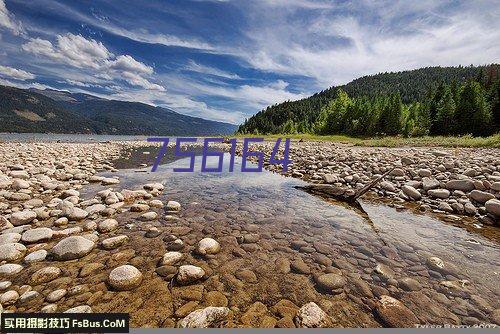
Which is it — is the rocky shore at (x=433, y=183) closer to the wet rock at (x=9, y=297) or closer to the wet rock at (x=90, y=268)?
the wet rock at (x=90, y=268)

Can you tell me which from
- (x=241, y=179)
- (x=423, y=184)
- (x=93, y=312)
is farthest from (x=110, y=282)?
(x=423, y=184)

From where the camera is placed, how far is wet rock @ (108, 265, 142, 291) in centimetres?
350

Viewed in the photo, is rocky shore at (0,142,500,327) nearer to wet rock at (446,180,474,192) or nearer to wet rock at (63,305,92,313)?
wet rock at (63,305,92,313)

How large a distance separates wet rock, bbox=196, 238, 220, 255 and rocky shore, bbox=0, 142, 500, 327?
20mm

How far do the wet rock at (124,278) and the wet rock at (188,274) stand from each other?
0.59 metres

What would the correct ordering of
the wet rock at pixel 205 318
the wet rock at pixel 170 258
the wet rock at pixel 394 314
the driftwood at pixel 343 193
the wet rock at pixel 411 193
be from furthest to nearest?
the wet rock at pixel 411 193, the driftwood at pixel 343 193, the wet rock at pixel 170 258, the wet rock at pixel 394 314, the wet rock at pixel 205 318

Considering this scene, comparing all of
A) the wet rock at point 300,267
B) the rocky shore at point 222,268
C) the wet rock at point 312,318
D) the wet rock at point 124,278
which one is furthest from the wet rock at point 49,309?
the wet rock at point 300,267

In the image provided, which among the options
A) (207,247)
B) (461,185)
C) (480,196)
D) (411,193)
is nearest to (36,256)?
(207,247)

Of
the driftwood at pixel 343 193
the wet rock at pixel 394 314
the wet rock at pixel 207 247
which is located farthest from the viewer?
the driftwood at pixel 343 193

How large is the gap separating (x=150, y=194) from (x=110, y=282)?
4951mm

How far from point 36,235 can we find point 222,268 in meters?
3.61

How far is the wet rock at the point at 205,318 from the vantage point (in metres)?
2.87

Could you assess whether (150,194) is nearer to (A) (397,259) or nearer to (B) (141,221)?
(B) (141,221)

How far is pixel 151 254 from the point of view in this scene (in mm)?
4461
